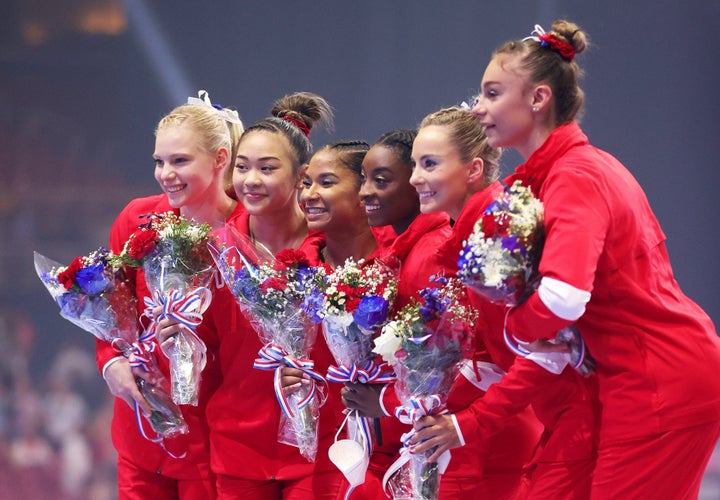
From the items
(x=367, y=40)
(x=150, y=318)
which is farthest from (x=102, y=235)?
(x=150, y=318)

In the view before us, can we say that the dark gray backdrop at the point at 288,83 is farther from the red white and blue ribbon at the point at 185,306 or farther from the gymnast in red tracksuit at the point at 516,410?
the gymnast in red tracksuit at the point at 516,410

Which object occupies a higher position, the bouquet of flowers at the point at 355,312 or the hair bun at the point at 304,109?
the hair bun at the point at 304,109

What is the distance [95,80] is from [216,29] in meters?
0.69

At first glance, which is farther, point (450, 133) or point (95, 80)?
point (95, 80)

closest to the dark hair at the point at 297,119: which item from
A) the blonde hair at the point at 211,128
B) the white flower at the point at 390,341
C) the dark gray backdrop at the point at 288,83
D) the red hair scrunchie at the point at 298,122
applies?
the red hair scrunchie at the point at 298,122

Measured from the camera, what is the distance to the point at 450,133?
284 centimetres

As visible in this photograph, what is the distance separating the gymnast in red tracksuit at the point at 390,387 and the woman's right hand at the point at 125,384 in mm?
707

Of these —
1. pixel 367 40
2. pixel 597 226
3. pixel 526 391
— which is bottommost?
pixel 526 391

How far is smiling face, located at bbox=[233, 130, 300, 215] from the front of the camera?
10.1 feet

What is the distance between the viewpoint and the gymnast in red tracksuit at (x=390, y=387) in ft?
8.87

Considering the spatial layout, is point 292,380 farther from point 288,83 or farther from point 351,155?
point 288,83

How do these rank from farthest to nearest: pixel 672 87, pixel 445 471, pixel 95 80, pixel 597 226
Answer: pixel 95 80 → pixel 672 87 → pixel 445 471 → pixel 597 226

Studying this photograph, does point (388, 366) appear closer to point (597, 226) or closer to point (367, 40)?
point (597, 226)

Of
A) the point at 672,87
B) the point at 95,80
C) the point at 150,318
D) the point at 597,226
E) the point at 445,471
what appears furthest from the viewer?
the point at 95,80
